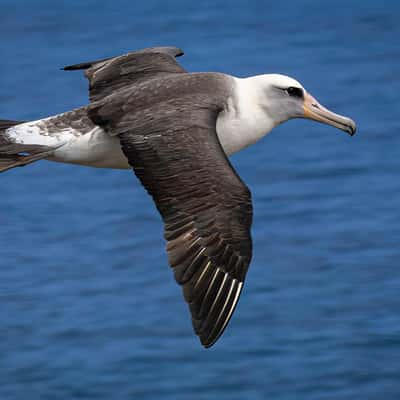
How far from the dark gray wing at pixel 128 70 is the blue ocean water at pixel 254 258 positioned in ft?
13.6

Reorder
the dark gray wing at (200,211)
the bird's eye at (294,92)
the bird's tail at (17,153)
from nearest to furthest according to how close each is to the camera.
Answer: the dark gray wing at (200,211) < the bird's tail at (17,153) < the bird's eye at (294,92)

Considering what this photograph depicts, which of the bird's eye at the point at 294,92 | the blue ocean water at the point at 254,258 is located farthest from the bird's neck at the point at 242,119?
the blue ocean water at the point at 254,258

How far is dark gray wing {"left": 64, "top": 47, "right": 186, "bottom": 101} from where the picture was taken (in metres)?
11.3

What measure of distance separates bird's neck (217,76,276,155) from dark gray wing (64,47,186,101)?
820mm

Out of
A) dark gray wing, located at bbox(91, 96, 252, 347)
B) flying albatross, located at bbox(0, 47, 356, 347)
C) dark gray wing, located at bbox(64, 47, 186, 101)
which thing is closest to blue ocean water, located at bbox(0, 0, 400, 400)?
dark gray wing, located at bbox(64, 47, 186, 101)

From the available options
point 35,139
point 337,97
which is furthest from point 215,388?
point 337,97

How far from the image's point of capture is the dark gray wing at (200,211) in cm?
926

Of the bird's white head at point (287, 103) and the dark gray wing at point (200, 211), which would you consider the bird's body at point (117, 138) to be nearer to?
the bird's white head at point (287, 103)

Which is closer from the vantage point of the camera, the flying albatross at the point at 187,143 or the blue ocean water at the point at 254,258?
the flying albatross at the point at 187,143

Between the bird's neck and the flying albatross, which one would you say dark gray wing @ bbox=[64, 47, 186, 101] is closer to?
the flying albatross

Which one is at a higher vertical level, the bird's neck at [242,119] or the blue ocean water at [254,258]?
the bird's neck at [242,119]

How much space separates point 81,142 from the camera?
34.4 ft

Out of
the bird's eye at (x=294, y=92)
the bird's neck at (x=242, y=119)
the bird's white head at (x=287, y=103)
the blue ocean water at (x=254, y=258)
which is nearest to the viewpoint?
the bird's neck at (x=242, y=119)

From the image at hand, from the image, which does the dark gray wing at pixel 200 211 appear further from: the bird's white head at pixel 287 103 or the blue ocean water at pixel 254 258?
the blue ocean water at pixel 254 258
